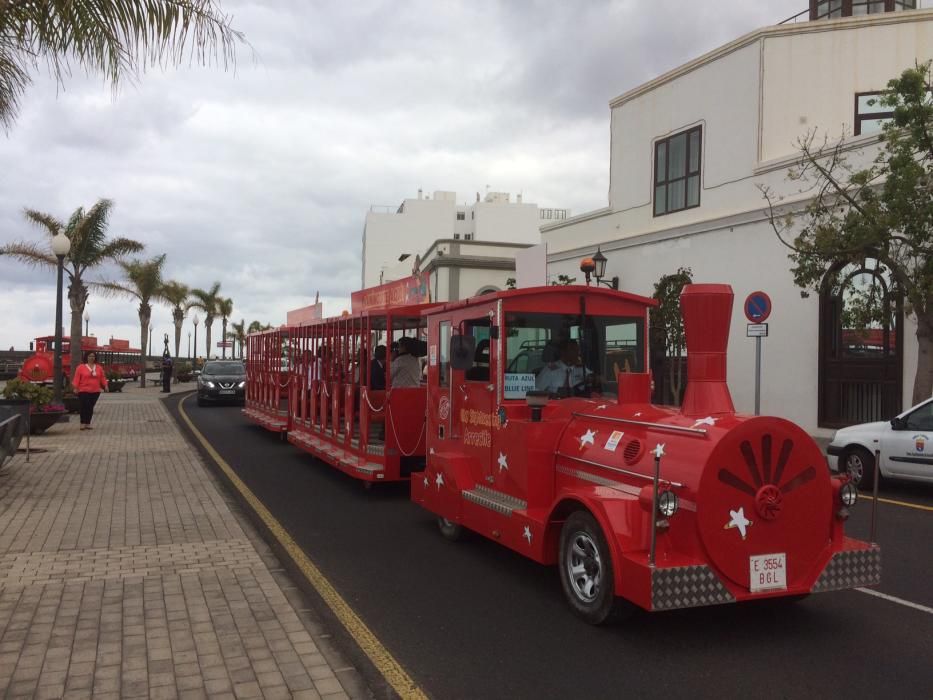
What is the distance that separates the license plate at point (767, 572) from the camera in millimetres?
4500

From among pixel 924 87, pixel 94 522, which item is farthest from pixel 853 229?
pixel 94 522

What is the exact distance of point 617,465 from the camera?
504cm

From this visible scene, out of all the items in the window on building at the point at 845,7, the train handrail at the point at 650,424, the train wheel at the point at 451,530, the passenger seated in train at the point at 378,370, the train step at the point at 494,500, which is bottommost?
the train wheel at the point at 451,530

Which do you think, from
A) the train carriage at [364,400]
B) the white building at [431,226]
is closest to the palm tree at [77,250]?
the train carriage at [364,400]

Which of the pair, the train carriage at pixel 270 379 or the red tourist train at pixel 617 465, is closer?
the red tourist train at pixel 617 465

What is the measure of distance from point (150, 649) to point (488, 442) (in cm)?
304

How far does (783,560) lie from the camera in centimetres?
458

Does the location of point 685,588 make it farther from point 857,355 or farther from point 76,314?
point 76,314

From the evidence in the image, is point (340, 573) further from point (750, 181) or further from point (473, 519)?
point (750, 181)

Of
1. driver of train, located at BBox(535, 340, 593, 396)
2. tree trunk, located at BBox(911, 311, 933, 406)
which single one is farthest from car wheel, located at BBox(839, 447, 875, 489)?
driver of train, located at BBox(535, 340, 593, 396)

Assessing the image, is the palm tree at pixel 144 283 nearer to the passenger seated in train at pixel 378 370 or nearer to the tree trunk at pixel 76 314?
the tree trunk at pixel 76 314

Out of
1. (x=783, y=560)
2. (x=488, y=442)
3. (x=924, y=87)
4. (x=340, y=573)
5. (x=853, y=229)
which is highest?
(x=924, y=87)

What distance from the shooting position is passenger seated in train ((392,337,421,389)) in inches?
386

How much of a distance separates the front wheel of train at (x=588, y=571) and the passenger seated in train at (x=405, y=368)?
4.88m
